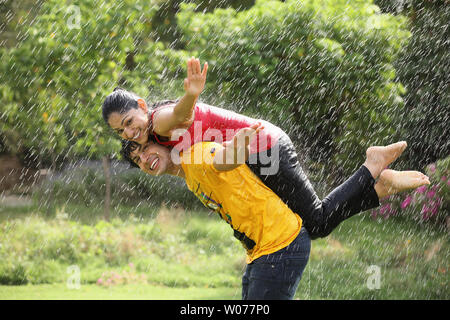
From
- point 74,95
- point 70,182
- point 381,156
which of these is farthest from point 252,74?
point 70,182

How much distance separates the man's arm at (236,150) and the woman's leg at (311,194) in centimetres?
37

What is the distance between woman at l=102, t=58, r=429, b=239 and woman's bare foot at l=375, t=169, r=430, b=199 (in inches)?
5.4

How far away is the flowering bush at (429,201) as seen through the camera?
6.49 metres

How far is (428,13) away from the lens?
26.0 feet

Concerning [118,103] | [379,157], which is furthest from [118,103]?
[379,157]

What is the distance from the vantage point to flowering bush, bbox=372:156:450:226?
649 cm

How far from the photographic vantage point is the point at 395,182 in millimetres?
3002

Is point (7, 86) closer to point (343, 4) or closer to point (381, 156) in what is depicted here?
point (343, 4)

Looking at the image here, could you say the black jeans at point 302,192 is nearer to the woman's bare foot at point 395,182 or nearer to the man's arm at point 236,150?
the woman's bare foot at point 395,182

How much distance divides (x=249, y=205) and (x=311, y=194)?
0.46 m
